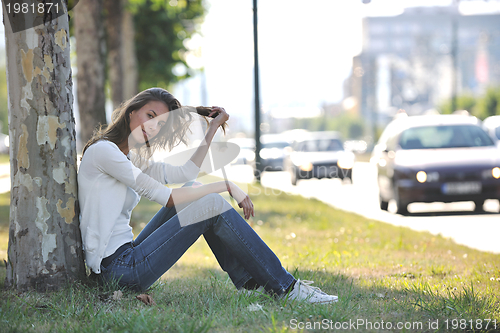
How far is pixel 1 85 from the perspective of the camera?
75000mm

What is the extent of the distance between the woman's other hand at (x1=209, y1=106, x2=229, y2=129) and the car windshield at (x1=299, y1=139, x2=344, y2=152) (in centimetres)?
1581

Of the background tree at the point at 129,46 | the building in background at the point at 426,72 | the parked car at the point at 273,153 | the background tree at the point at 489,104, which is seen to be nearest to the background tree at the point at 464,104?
the background tree at the point at 489,104

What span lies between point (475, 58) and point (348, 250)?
104705 mm

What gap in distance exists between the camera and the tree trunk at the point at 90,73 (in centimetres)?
898

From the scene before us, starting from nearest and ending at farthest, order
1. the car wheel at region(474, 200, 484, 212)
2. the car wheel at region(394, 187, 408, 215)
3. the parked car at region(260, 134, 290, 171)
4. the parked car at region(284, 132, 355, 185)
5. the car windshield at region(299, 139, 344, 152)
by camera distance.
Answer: the car wheel at region(394, 187, 408, 215)
the car wheel at region(474, 200, 484, 212)
the parked car at region(284, 132, 355, 185)
the car windshield at region(299, 139, 344, 152)
the parked car at region(260, 134, 290, 171)

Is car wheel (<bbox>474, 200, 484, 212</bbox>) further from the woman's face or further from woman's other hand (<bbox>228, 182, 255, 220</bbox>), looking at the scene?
the woman's face

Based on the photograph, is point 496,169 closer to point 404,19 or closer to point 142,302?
point 142,302

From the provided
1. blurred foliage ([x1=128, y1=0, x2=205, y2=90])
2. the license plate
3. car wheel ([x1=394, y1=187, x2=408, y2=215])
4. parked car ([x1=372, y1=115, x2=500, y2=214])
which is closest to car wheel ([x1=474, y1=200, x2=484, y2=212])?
parked car ([x1=372, y1=115, x2=500, y2=214])

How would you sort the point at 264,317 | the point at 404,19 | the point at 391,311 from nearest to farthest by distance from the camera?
the point at 264,317 → the point at 391,311 → the point at 404,19

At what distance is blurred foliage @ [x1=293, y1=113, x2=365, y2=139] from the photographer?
263ft

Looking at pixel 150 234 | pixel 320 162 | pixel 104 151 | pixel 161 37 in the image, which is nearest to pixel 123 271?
pixel 150 234

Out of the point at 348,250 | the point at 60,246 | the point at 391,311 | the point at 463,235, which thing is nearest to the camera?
the point at 391,311

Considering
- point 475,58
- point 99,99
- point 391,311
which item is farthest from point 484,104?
point 475,58

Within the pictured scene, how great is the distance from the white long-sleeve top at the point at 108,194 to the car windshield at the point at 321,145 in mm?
16506
